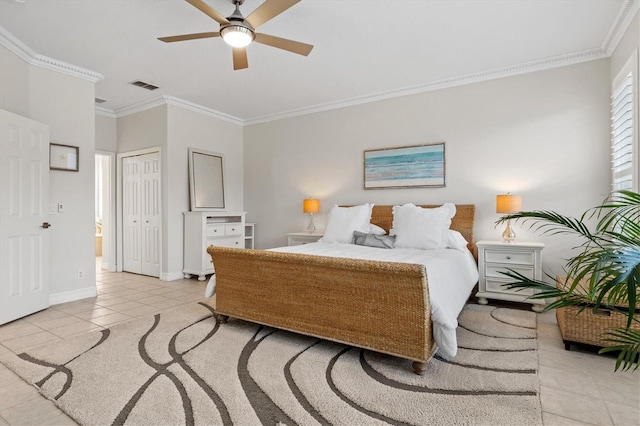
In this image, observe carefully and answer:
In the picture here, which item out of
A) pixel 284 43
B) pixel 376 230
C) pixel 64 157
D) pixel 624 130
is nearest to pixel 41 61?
pixel 64 157

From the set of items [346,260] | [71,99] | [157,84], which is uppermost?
[157,84]

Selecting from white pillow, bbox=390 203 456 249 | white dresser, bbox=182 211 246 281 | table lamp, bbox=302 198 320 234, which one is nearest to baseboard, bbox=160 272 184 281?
white dresser, bbox=182 211 246 281

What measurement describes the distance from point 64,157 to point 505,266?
202 inches

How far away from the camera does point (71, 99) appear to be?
163 inches

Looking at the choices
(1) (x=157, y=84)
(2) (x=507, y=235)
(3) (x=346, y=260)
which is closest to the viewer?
(3) (x=346, y=260)

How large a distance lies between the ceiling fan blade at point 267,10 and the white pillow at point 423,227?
8.27ft

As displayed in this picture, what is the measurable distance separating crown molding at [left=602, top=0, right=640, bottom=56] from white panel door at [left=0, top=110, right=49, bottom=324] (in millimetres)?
5407

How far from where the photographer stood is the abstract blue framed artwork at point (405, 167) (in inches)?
179

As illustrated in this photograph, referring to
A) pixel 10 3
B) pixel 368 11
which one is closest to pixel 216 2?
pixel 368 11

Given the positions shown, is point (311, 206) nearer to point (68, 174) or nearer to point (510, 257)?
point (510, 257)

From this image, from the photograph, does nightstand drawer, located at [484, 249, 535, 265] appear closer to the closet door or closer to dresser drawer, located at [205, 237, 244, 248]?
dresser drawer, located at [205, 237, 244, 248]

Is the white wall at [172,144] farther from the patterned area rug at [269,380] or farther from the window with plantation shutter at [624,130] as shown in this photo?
the window with plantation shutter at [624,130]

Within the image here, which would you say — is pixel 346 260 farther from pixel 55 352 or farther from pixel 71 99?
pixel 71 99

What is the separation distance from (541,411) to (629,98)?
108 inches
